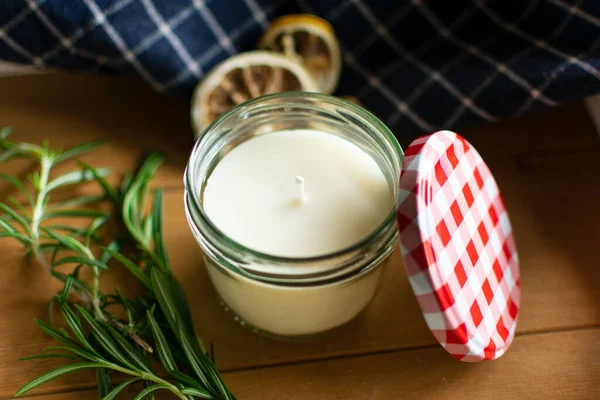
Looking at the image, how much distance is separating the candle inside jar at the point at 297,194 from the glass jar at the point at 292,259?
2 centimetres

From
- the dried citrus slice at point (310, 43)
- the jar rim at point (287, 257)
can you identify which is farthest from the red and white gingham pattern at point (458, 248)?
the dried citrus slice at point (310, 43)

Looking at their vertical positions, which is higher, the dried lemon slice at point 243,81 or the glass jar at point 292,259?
the dried lemon slice at point 243,81

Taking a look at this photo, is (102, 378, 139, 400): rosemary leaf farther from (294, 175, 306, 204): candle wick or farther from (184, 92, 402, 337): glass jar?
(294, 175, 306, 204): candle wick

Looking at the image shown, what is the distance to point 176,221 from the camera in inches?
29.8

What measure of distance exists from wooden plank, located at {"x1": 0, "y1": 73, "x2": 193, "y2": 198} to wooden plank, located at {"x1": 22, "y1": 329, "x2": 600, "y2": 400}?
0.94 ft

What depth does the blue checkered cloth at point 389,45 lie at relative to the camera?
76cm

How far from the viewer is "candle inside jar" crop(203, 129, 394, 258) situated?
1.84 ft

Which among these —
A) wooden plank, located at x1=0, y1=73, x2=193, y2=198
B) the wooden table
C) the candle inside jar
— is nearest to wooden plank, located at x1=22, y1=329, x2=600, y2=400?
the wooden table

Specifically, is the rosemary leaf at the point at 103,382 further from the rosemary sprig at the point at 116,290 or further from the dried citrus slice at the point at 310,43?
the dried citrus slice at the point at 310,43

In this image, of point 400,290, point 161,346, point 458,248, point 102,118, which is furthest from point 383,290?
point 102,118

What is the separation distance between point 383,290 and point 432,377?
0.11m

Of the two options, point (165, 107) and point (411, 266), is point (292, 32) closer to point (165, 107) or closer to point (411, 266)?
point (165, 107)

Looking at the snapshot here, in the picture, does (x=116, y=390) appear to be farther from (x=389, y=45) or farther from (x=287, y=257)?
(x=389, y=45)

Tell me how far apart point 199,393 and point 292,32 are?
1.56 ft
